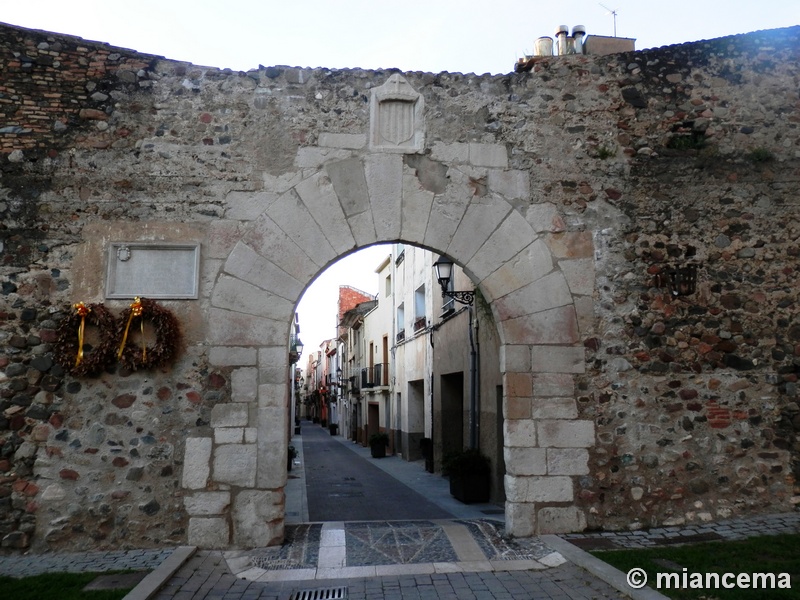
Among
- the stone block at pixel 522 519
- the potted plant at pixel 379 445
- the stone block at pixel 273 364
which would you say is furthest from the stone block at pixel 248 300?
the potted plant at pixel 379 445

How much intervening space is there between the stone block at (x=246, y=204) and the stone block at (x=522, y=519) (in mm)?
3254

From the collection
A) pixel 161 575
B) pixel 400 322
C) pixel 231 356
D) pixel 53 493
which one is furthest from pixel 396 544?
pixel 400 322

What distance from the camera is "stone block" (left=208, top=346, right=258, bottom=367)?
5445mm

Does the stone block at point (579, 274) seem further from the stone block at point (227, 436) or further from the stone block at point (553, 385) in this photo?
the stone block at point (227, 436)

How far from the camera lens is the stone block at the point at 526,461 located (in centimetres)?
554

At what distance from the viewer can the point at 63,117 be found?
18.4 ft

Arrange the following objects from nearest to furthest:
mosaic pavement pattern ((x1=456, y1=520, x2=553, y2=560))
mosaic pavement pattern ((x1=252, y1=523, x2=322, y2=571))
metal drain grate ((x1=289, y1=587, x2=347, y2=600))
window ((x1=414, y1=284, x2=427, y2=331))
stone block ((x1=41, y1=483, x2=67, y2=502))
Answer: metal drain grate ((x1=289, y1=587, x2=347, y2=600)) < mosaic pavement pattern ((x1=252, y1=523, x2=322, y2=571)) < mosaic pavement pattern ((x1=456, y1=520, x2=553, y2=560)) < stone block ((x1=41, y1=483, x2=67, y2=502)) < window ((x1=414, y1=284, x2=427, y2=331))

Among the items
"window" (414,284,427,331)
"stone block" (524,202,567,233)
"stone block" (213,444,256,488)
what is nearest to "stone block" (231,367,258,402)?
"stone block" (213,444,256,488)

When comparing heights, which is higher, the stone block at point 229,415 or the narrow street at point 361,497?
the stone block at point 229,415

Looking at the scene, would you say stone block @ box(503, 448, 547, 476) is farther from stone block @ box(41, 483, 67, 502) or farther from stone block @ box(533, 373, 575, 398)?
stone block @ box(41, 483, 67, 502)

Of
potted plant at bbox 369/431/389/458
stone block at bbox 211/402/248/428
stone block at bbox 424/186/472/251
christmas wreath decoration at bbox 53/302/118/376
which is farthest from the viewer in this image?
potted plant at bbox 369/431/389/458

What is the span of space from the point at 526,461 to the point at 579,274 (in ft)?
5.59

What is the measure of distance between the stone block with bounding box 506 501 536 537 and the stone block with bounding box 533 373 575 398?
3.01 feet

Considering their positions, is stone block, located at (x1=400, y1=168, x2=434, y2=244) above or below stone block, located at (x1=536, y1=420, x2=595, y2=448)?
above
